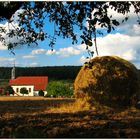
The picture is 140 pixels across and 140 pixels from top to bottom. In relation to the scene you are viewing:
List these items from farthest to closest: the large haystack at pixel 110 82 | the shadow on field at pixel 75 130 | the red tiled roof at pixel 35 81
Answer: the red tiled roof at pixel 35 81
the large haystack at pixel 110 82
the shadow on field at pixel 75 130

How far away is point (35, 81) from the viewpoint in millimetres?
115812

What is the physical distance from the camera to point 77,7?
11766 millimetres

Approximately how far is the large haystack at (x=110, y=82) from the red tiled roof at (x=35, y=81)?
88.3m

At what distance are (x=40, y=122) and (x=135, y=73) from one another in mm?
8719

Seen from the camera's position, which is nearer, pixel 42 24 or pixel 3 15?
pixel 3 15

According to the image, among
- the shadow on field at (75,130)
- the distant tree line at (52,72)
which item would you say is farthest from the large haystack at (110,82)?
the distant tree line at (52,72)

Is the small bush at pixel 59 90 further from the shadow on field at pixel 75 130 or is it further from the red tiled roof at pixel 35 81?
the red tiled roof at pixel 35 81

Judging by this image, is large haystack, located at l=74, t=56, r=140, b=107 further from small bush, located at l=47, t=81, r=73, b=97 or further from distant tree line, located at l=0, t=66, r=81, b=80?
distant tree line, located at l=0, t=66, r=81, b=80

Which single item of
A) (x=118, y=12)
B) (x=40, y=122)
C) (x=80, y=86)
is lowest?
(x=40, y=122)

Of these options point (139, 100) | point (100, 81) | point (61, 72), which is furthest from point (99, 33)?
point (61, 72)

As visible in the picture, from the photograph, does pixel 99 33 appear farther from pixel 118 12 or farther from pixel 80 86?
pixel 80 86

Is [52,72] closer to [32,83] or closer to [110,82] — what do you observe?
[32,83]

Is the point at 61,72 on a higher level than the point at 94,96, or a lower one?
higher

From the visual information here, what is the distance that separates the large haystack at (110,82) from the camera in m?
22.2
